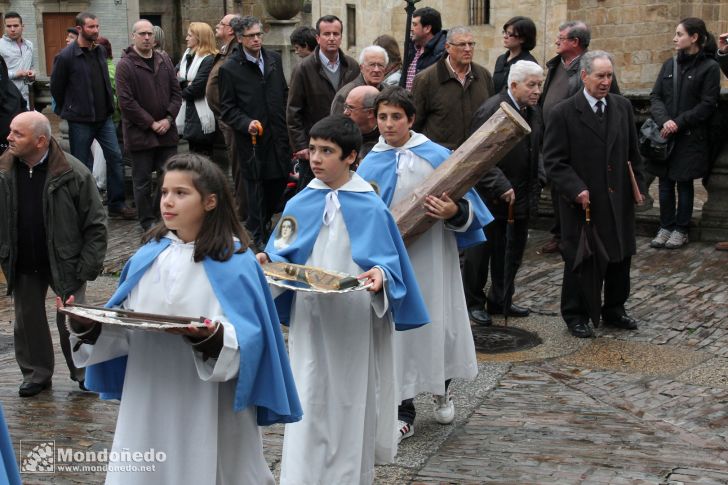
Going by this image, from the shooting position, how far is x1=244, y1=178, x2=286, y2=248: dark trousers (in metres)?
11.4

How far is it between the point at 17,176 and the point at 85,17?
5.41 metres

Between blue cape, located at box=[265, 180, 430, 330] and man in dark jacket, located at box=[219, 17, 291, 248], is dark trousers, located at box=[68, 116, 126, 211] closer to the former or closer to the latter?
man in dark jacket, located at box=[219, 17, 291, 248]

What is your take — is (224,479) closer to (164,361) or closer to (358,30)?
(164,361)

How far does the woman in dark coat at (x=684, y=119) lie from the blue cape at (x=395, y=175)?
4.79 meters

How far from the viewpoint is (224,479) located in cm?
480

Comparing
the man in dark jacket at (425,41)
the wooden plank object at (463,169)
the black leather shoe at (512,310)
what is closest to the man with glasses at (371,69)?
the man in dark jacket at (425,41)

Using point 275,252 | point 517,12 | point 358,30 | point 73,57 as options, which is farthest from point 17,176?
point 358,30

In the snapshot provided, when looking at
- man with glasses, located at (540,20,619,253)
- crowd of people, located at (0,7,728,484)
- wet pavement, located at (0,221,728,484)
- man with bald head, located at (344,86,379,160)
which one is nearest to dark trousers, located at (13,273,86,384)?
crowd of people, located at (0,7,728,484)

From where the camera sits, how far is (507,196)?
8305 mm

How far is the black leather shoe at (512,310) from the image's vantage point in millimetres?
9320

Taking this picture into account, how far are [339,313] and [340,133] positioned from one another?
2.72ft

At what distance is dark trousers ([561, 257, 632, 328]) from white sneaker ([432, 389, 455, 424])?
2180 millimetres

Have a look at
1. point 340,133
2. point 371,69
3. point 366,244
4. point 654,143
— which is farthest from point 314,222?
point 654,143

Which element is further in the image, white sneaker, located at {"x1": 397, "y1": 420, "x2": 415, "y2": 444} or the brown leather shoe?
the brown leather shoe
